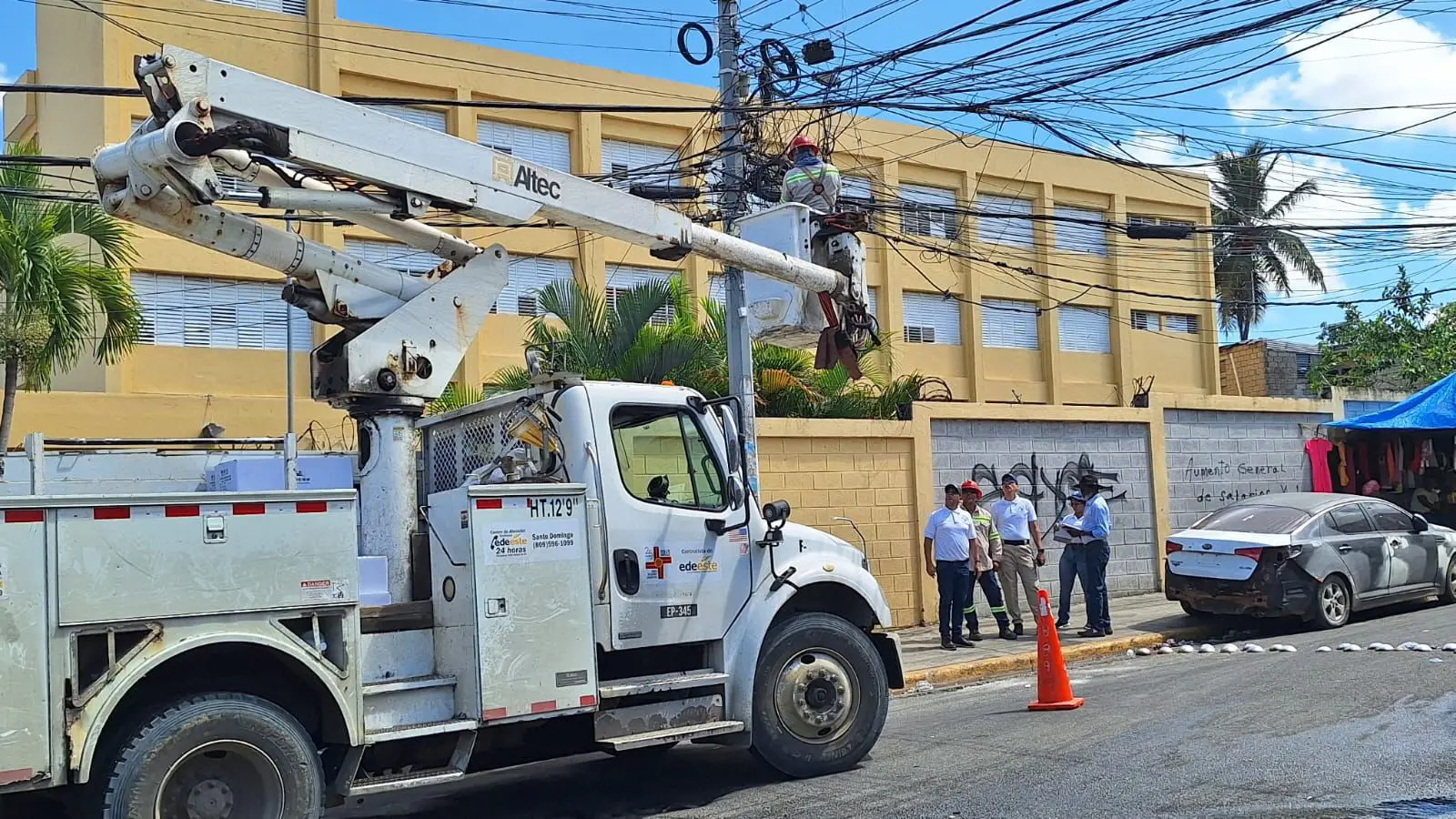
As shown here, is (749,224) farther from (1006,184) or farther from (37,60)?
(1006,184)

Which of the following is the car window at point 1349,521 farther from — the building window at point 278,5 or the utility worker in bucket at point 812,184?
the building window at point 278,5

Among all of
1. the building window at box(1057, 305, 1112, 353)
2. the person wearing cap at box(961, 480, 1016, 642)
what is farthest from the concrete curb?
the building window at box(1057, 305, 1112, 353)

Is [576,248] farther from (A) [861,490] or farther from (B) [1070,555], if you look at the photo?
(B) [1070,555]

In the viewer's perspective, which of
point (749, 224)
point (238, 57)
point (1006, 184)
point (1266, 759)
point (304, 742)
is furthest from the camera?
point (1006, 184)

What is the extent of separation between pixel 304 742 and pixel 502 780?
2.73m

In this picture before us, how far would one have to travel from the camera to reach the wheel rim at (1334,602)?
1404 centimetres

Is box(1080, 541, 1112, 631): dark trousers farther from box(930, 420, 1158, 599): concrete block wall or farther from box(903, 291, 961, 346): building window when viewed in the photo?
box(903, 291, 961, 346): building window

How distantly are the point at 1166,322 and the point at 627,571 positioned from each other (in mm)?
27965

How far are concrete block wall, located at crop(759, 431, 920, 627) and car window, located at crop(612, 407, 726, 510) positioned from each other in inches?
251

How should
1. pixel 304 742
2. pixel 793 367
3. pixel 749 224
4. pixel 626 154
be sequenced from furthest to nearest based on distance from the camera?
1. pixel 626 154
2. pixel 793 367
3. pixel 749 224
4. pixel 304 742

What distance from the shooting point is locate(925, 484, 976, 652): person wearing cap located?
43.6 feet

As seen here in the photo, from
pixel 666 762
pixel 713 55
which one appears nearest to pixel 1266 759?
pixel 666 762

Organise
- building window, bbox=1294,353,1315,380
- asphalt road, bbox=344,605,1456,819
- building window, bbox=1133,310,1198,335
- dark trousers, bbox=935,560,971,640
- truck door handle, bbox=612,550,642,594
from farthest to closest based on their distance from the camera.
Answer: building window, bbox=1294,353,1315,380 → building window, bbox=1133,310,1198,335 → dark trousers, bbox=935,560,971,640 → truck door handle, bbox=612,550,642,594 → asphalt road, bbox=344,605,1456,819

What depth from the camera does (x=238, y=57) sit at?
20.2 metres
